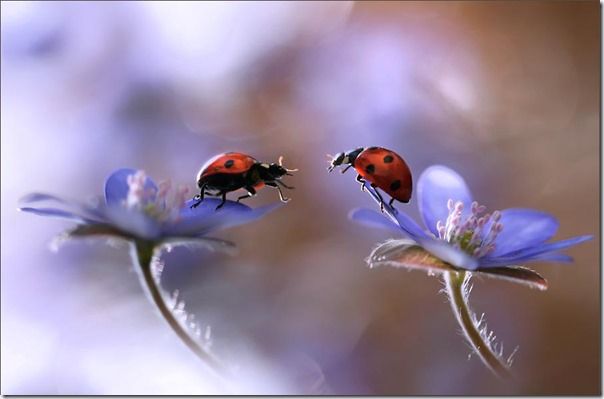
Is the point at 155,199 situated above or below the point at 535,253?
below

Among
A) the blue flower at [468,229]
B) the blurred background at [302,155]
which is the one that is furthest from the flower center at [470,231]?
the blurred background at [302,155]

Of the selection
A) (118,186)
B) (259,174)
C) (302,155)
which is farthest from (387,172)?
(302,155)

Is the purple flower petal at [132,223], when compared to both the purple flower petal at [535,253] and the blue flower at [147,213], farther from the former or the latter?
the purple flower petal at [535,253]

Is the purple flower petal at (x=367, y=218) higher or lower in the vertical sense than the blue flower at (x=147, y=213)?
higher

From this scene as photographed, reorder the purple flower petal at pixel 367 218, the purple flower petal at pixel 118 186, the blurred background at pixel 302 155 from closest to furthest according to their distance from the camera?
the purple flower petal at pixel 367 218 → the purple flower petal at pixel 118 186 → the blurred background at pixel 302 155

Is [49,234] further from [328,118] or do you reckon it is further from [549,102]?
[549,102]

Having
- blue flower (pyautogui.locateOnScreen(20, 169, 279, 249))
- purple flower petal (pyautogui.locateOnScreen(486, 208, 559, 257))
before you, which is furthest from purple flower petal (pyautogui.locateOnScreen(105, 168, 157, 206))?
purple flower petal (pyautogui.locateOnScreen(486, 208, 559, 257))

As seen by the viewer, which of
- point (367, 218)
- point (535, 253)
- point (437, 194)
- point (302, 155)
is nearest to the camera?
point (367, 218)

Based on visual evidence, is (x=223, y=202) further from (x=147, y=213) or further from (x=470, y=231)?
(x=470, y=231)
